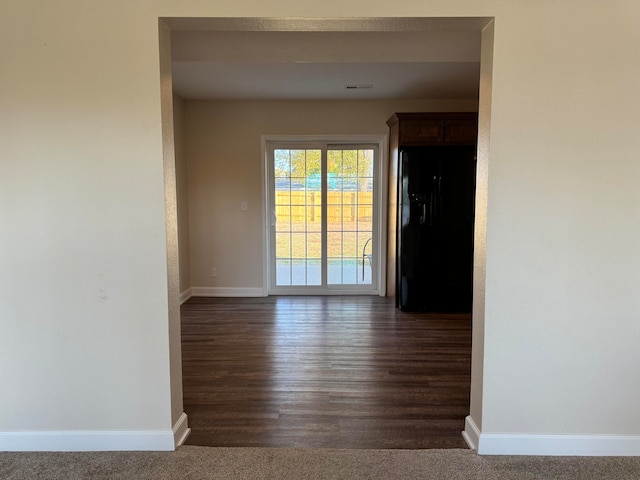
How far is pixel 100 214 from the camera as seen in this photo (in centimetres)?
212

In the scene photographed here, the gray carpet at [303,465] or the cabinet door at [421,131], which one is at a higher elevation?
the cabinet door at [421,131]

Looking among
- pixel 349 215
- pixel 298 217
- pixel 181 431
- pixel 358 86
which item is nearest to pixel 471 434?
pixel 181 431

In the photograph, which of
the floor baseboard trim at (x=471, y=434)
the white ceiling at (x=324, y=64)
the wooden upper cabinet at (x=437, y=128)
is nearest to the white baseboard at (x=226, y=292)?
the white ceiling at (x=324, y=64)

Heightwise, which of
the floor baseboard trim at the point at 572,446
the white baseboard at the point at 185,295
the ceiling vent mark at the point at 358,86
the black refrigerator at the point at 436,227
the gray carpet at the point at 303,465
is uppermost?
the ceiling vent mark at the point at 358,86

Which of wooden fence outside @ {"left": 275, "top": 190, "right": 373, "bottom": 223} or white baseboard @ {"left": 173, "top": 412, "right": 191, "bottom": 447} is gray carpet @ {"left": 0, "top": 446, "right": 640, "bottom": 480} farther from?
wooden fence outside @ {"left": 275, "top": 190, "right": 373, "bottom": 223}

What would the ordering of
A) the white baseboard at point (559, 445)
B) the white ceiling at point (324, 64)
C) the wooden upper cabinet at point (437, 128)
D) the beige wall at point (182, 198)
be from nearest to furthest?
the white baseboard at point (559, 445) < the white ceiling at point (324, 64) < the wooden upper cabinet at point (437, 128) < the beige wall at point (182, 198)

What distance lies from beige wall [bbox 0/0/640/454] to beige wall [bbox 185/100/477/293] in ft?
11.2

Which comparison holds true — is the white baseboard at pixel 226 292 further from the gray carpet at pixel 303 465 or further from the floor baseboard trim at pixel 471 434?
the floor baseboard trim at pixel 471 434

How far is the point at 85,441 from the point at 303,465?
1.10m

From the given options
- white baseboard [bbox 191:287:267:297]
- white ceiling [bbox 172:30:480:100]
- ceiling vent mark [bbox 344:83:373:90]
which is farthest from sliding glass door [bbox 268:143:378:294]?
ceiling vent mark [bbox 344:83:373:90]

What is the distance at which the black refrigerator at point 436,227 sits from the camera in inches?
186

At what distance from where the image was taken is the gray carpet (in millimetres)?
2033

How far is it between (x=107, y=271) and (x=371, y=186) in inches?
156

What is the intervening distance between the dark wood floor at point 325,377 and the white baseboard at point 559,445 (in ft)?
0.63
